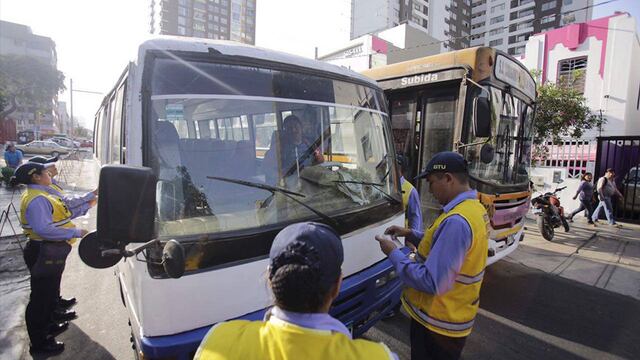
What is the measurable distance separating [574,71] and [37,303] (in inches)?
975

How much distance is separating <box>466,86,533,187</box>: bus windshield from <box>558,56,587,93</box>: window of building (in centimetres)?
1721

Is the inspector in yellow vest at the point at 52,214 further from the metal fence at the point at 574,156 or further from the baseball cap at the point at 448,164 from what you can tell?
the metal fence at the point at 574,156

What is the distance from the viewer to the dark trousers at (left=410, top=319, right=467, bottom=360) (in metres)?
2.00

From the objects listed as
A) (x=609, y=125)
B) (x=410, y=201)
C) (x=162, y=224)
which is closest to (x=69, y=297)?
(x=162, y=224)

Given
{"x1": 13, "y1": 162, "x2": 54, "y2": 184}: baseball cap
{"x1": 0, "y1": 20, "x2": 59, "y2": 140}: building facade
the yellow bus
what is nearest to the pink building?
the yellow bus

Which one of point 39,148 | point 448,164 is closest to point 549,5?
point 448,164

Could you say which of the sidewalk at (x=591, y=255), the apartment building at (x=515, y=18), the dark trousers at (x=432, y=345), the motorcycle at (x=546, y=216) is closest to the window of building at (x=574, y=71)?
the sidewalk at (x=591, y=255)

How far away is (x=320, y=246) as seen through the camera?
106cm

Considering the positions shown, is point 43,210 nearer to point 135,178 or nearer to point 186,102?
point 186,102

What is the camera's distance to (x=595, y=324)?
4074 millimetres

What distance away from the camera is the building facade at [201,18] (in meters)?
83.6

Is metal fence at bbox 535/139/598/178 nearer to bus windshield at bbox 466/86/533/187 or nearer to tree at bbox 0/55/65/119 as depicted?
bus windshield at bbox 466/86/533/187

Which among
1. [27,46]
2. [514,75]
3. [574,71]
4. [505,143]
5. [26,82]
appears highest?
[27,46]

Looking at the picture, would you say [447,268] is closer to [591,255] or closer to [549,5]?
[591,255]
